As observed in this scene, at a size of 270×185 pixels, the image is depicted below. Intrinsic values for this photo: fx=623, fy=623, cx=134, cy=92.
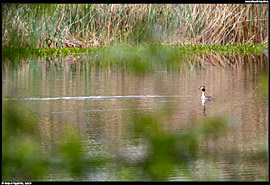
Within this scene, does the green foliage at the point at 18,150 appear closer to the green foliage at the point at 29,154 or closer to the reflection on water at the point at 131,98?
the green foliage at the point at 29,154

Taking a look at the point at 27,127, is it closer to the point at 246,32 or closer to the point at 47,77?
the point at 47,77

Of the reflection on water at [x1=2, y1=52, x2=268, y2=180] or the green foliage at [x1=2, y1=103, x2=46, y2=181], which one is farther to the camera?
the reflection on water at [x1=2, y1=52, x2=268, y2=180]

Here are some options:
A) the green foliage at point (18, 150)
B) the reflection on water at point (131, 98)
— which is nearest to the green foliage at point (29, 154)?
the green foliage at point (18, 150)

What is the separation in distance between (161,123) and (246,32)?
46.0ft

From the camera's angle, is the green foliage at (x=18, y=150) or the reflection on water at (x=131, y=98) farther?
the reflection on water at (x=131, y=98)

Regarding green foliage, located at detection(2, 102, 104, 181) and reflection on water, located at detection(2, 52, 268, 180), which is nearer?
green foliage, located at detection(2, 102, 104, 181)

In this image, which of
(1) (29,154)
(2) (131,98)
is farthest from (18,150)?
(2) (131,98)

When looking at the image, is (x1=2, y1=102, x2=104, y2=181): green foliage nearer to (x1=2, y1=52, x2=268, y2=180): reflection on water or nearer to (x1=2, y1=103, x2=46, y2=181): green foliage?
(x1=2, y1=103, x2=46, y2=181): green foliage

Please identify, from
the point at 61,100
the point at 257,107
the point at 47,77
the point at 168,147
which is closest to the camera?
the point at 168,147

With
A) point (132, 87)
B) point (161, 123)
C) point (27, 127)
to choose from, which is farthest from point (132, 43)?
point (132, 87)

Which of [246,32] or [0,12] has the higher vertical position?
[246,32]

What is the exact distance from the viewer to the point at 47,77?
11531mm

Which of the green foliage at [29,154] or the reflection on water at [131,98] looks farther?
the reflection on water at [131,98]

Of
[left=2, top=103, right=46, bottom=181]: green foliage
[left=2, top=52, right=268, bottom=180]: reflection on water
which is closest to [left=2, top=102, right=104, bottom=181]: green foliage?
[left=2, top=103, right=46, bottom=181]: green foliage
